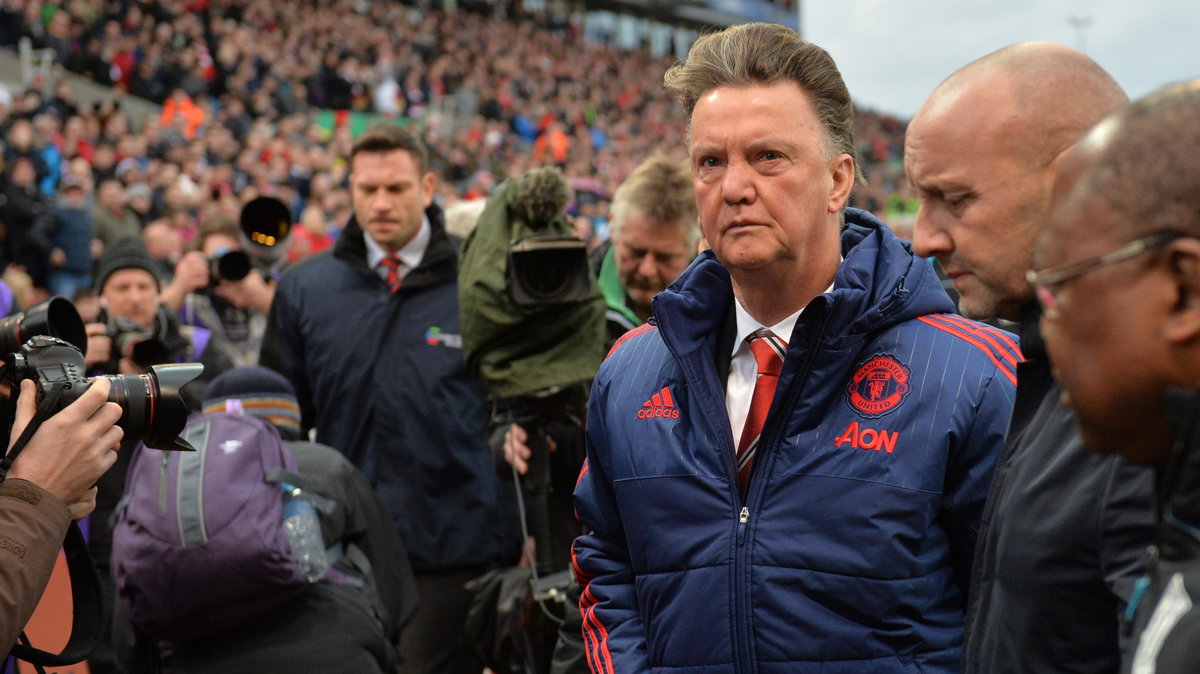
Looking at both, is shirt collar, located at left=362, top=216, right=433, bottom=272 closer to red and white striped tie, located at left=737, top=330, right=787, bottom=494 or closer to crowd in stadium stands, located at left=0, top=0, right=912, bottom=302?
crowd in stadium stands, located at left=0, top=0, right=912, bottom=302

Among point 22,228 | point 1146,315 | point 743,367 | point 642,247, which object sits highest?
point 1146,315

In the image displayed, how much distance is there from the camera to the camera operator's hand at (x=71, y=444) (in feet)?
7.44

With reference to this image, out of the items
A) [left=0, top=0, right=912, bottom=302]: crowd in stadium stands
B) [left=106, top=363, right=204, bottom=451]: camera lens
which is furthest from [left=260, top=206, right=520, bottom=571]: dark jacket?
[left=106, top=363, right=204, bottom=451]: camera lens

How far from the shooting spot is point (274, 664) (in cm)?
308

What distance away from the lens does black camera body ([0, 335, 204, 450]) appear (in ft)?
7.68

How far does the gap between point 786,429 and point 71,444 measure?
136cm

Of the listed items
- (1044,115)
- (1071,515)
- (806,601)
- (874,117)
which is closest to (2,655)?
(806,601)

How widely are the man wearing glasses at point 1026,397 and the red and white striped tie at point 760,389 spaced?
0.36 meters

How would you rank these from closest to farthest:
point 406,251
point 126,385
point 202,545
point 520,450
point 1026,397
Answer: point 1026,397
point 126,385
point 202,545
point 520,450
point 406,251

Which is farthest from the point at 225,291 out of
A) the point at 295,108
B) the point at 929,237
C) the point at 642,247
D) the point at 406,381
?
the point at 295,108

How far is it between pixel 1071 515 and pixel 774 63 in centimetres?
112

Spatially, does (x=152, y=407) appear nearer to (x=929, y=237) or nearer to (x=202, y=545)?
(x=202, y=545)

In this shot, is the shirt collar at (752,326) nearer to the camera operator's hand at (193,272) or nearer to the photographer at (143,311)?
the photographer at (143,311)

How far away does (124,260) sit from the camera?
5.30 metres
